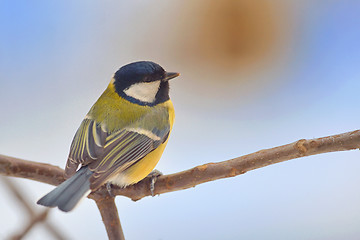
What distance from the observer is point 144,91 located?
0.83m

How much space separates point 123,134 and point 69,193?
0.19 meters

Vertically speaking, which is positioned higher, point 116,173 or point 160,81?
point 160,81

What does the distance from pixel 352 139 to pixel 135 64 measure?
0.40 m

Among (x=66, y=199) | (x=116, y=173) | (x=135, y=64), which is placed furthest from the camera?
(x=135, y=64)

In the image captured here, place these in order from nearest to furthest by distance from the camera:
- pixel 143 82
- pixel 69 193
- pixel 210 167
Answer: pixel 69 193 < pixel 210 167 < pixel 143 82

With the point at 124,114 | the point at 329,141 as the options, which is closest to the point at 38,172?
the point at 124,114

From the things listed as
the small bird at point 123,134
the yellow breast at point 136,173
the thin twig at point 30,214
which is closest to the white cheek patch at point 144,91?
the small bird at point 123,134

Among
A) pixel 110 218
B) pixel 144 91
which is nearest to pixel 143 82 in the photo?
pixel 144 91

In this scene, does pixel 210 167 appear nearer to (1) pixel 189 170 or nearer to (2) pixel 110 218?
(1) pixel 189 170

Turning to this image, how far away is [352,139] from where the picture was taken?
603 millimetres

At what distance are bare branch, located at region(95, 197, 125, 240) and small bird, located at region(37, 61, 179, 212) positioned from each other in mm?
37

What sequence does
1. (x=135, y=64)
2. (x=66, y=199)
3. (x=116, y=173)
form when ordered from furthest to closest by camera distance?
(x=135, y=64) < (x=116, y=173) < (x=66, y=199)

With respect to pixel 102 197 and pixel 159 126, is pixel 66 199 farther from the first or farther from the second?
pixel 159 126

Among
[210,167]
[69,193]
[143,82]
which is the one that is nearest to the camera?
[69,193]
